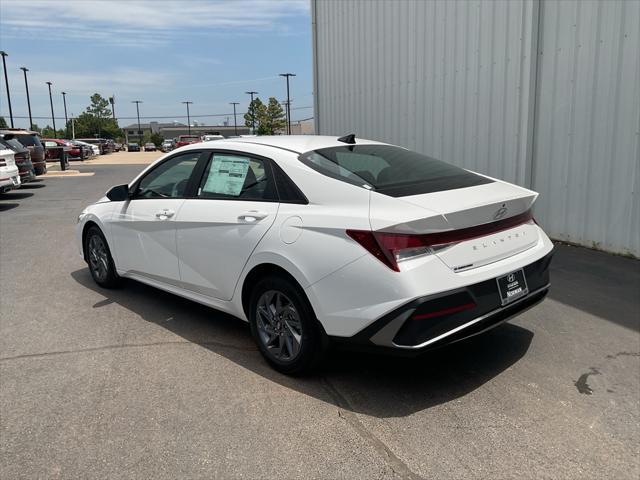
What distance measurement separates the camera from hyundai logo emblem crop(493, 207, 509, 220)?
347 centimetres

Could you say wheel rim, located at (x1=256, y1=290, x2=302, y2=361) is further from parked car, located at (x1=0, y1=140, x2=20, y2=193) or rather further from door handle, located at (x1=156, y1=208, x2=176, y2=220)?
parked car, located at (x1=0, y1=140, x2=20, y2=193)

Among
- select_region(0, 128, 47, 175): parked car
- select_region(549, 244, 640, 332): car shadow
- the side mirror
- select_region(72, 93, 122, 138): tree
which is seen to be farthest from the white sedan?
select_region(72, 93, 122, 138): tree

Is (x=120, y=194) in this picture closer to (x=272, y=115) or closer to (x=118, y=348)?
(x=118, y=348)

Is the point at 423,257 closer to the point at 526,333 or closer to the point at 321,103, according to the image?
the point at 526,333

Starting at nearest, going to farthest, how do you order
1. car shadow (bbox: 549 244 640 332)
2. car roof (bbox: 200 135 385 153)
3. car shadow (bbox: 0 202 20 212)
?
car roof (bbox: 200 135 385 153), car shadow (bbox: 549 244 640 332), car shadow (bbox: 0 202 20 212)

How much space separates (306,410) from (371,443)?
0.50 meters

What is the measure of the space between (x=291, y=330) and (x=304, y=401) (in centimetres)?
46

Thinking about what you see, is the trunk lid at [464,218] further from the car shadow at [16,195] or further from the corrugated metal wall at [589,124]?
the car shadow at [16,195]

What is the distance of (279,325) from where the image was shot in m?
3.68

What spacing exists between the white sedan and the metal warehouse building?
3.70m

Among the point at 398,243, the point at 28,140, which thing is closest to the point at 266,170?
the point at 398,243

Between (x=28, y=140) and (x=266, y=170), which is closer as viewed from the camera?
(x=266, y=170)

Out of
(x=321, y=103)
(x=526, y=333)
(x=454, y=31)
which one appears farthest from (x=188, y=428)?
(x=321, y=103)

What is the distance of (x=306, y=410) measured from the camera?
10.8 ft
